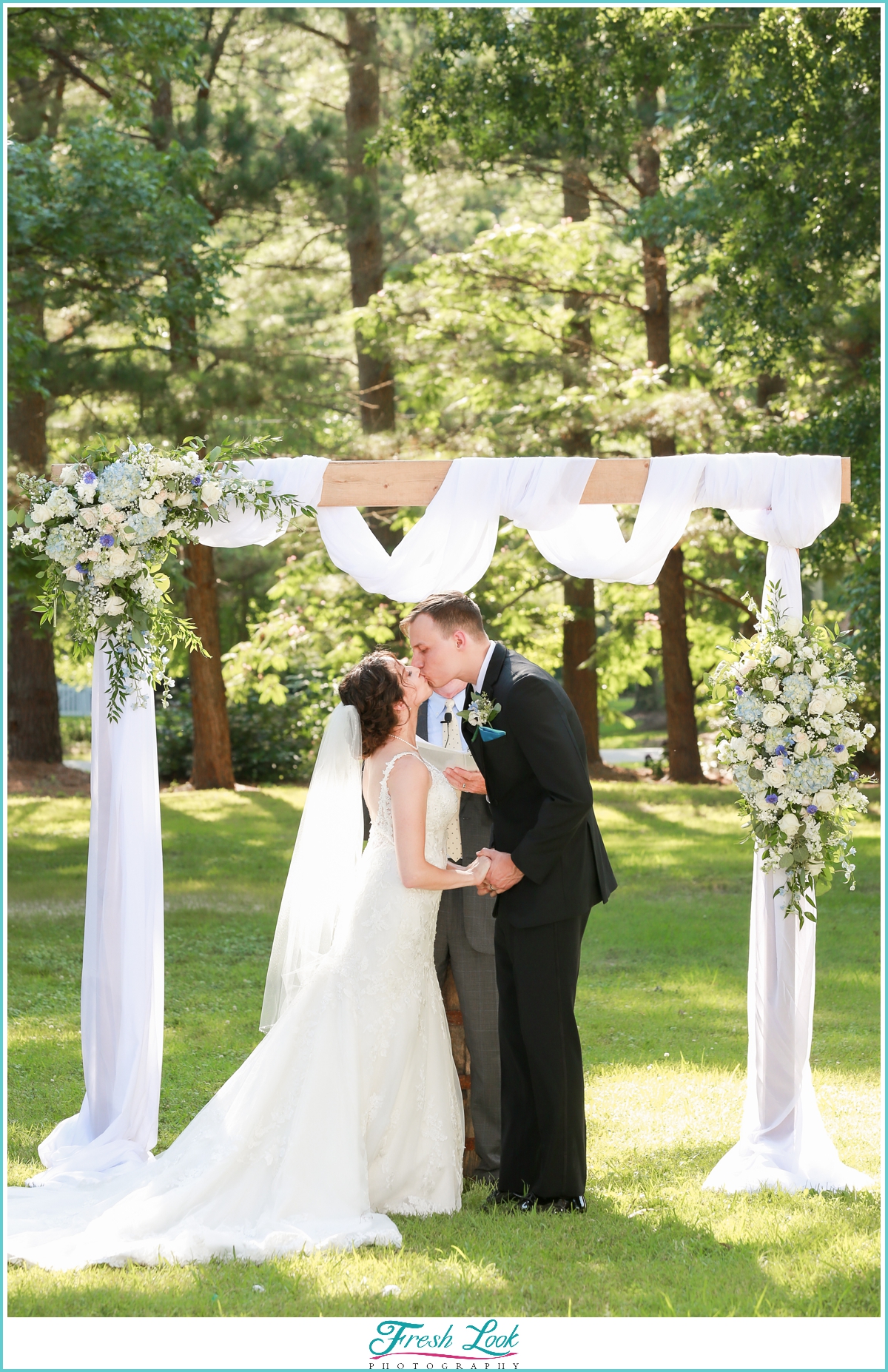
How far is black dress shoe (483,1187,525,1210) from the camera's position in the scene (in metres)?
4.55

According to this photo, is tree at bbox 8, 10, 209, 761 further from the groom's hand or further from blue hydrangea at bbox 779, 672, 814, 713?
blue hydrangea at bbox 779, 672, 814, 713

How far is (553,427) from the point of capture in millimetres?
15352

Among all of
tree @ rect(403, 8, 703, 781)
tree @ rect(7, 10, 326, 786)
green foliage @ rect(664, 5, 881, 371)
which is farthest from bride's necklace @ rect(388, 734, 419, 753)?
tree @ rect(403, 8, 703, 781)

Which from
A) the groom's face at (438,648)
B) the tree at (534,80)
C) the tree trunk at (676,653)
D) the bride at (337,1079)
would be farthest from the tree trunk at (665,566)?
the bride at (337,1079)

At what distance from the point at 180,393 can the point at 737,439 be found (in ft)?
20.9

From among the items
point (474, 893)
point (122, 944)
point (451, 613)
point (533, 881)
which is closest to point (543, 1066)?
point (533, 881)

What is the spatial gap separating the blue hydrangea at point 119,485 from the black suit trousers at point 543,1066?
85.0 inches

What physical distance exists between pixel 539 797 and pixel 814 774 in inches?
39.8

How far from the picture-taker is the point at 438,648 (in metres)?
4.66

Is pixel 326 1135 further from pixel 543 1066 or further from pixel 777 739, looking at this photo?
pixel 777 739

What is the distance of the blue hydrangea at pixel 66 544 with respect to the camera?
15.6 feet

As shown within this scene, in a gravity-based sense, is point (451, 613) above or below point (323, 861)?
above

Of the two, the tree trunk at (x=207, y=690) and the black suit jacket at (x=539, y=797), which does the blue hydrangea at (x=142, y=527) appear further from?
the tree trunk at (x=207, y=690)

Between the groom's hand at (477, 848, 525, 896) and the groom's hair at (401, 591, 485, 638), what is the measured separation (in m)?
0.82
